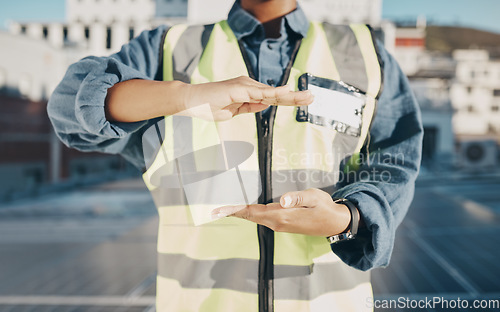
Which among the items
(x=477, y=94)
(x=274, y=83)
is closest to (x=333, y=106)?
(x=274, y=83)

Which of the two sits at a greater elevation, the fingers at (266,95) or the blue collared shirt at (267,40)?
the blue collared shirt at (267,40)

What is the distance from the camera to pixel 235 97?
0.69 metres

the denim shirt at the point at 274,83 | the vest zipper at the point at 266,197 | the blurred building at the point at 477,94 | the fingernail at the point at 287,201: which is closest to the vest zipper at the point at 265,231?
the vest zipper at the point at 266,197

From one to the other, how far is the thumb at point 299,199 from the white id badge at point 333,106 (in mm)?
275

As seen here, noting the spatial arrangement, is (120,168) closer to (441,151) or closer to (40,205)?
(40,205)

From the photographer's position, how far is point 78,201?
9.05 m

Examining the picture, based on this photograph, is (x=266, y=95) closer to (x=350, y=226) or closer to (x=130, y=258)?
(x=350, y=226)

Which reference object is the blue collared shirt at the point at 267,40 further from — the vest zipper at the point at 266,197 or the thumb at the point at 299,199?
the thumb at the point at 299,199

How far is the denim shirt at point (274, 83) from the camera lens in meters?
0.78

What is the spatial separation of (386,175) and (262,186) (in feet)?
1.07

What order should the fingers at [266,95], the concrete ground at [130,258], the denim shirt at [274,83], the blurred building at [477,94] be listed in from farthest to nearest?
the blurred building at [477,94] → the concrete ground at [130,258] → the denim shirt at [274,83] → the fingers at [266,95]

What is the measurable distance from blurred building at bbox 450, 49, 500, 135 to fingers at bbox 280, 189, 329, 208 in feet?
134

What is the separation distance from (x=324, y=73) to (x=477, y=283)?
324 centimetres

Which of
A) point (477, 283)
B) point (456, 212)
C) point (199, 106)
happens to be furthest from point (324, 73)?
point (456, 212)
